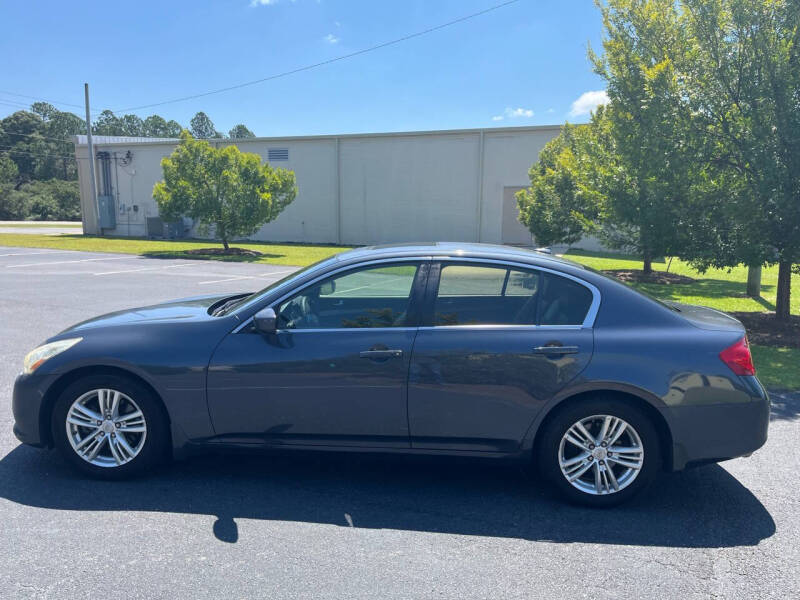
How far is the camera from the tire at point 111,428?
3674 millimetres

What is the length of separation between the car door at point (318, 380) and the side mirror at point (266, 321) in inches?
3.7

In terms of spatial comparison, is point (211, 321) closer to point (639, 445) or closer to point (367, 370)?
point (367, 370)

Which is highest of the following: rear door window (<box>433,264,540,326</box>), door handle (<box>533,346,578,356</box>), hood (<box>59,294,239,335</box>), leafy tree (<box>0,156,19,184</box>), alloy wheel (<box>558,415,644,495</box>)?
leafy tree (<box>0,156,19,184</box>)

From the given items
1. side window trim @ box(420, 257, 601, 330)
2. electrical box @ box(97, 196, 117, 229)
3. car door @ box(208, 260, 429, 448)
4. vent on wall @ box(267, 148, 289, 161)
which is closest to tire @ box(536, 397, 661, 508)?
side window trim @ box(420, 257, 601, 330)

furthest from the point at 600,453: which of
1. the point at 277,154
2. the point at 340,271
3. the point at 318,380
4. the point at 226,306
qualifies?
the point at 277,154

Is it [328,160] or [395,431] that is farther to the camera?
[328,160]

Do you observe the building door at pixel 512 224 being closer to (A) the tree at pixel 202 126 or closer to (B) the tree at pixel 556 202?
(B) the tree at pixel 556 202

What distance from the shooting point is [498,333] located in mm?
3541

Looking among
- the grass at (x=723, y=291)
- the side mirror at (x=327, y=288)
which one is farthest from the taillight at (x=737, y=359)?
the grass at (x=723, y=291)

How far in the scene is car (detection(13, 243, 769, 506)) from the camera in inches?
135

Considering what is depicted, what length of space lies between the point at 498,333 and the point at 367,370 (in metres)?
0.83

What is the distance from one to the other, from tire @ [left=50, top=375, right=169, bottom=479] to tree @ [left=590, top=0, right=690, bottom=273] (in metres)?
8.19

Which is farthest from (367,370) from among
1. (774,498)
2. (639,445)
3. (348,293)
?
(774,498)

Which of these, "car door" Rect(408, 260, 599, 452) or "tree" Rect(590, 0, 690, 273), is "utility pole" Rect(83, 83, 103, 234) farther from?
"car door" Rect(408, 260, 599, 452)
